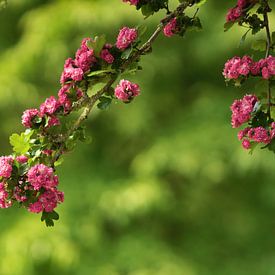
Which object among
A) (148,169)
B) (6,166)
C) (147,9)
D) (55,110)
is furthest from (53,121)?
(148,169)

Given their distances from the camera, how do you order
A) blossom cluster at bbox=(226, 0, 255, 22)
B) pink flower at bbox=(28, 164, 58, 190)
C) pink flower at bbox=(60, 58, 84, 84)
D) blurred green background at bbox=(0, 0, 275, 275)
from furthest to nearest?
blurred green background at bbox=(0, 0, 275, 275) < blossom cluster at bbox=(226, 0, 255, 22) < pink flower at bbox=(60, 58, 84, 84) < pink flower at bbox=(28, 164, 58, 190)

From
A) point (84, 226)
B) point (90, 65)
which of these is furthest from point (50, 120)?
point (84, 226)

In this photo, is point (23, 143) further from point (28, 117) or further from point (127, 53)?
point (127, 53)

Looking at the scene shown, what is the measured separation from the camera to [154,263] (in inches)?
228

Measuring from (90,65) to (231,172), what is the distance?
4950mm

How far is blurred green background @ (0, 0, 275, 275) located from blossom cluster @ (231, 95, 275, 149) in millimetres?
3862

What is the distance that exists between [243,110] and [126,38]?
30 centimetres

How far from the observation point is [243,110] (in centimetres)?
160

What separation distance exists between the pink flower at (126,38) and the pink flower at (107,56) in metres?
0.03

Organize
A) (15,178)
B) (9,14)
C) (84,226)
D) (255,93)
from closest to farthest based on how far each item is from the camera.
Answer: (15,178), (255,93), (84,226), (9,14)

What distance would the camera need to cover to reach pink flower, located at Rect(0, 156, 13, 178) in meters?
1.54

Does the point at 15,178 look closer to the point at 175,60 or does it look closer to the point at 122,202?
the point at 122,202

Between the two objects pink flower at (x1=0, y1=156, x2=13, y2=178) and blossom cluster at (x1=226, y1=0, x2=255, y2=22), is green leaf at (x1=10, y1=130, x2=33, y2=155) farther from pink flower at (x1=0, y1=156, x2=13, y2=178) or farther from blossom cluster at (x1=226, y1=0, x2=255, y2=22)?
blossom cluster at (x1=226, y1=0, x2=255, y2=22)

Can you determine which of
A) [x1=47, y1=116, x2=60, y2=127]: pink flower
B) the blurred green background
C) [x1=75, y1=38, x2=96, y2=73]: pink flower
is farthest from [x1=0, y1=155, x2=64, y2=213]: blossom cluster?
the blurred green background
